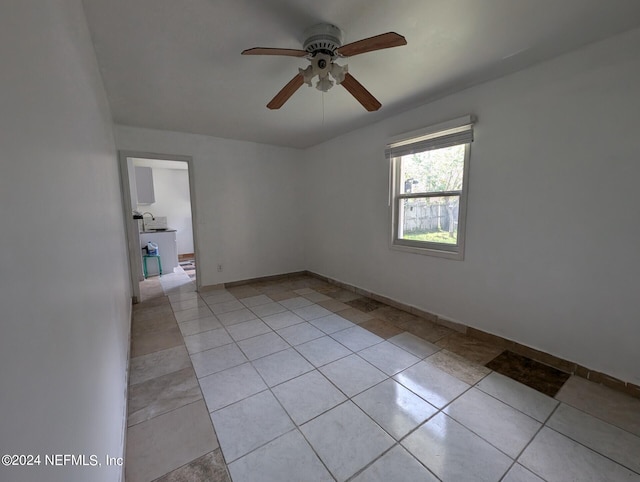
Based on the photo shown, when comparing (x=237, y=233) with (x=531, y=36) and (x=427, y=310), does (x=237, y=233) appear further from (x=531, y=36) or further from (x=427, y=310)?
(x=531, y=36)

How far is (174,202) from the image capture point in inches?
272

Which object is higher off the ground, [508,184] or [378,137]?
[378,137]

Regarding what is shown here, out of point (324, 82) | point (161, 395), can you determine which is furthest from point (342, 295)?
point (324, 82)

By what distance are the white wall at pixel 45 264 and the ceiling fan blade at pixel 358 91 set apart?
1539 millimetres

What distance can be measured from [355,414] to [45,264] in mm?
1758

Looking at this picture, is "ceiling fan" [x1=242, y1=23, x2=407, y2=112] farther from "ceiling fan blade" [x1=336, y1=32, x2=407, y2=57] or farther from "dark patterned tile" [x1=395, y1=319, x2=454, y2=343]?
"dark patterned tile" [x1=395, y1=319, x2=454, y2=343]

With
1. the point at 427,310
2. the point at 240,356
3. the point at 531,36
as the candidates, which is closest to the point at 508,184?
the point at 531,36

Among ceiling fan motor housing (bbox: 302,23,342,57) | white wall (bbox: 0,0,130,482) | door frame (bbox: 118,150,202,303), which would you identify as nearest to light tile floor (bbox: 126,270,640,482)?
white wall (bbox: 0,0,130,482)

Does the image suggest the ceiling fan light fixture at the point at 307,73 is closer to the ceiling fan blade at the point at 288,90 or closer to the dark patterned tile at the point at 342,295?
the ceiling fan blade at the point at 288,90

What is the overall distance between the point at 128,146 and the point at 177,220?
3840 mm

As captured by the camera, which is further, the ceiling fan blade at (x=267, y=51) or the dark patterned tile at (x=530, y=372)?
the dark patterned tile at (x=530, y=372)

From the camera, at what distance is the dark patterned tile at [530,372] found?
6.32ft

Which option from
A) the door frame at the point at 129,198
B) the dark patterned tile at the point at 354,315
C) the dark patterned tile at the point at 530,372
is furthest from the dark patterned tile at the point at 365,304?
the door frame at the point at 129,198

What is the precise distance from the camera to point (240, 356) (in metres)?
2.34
